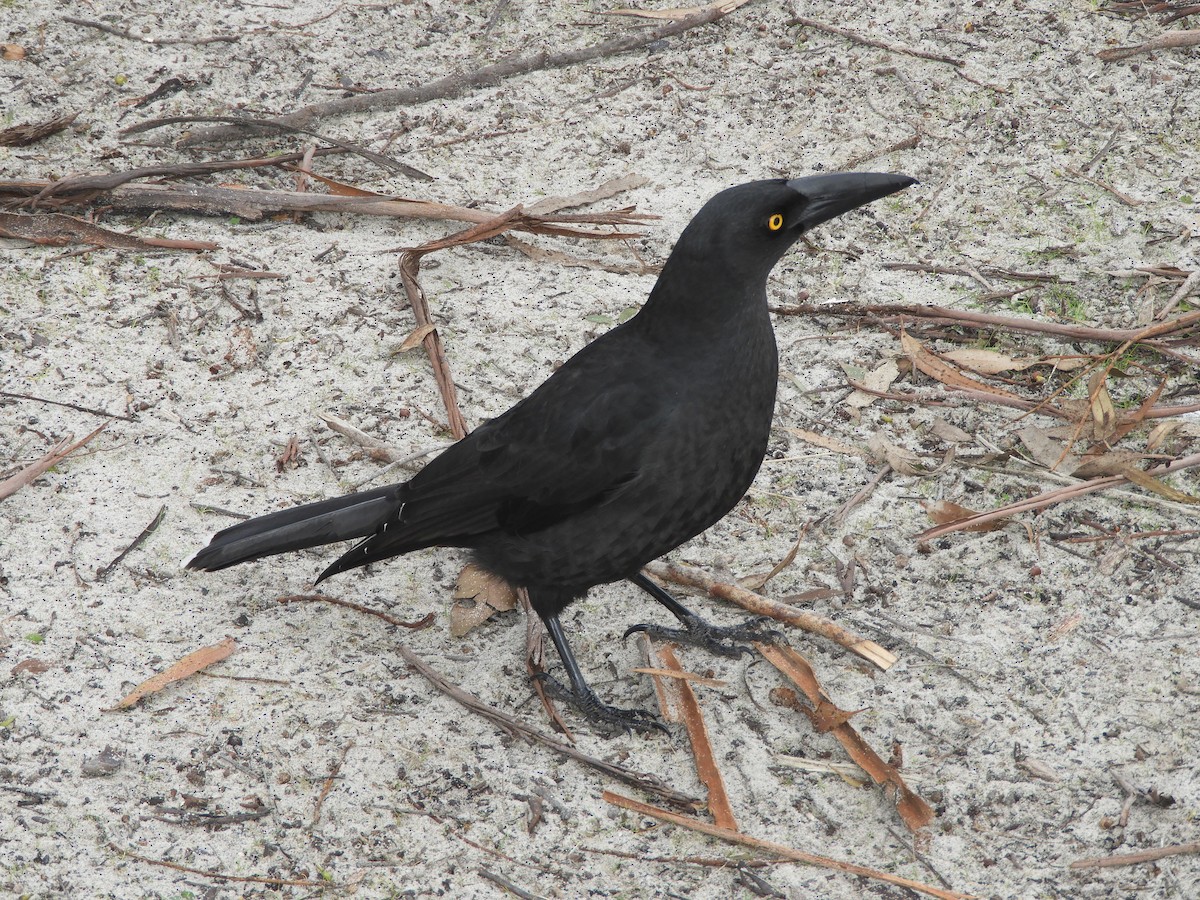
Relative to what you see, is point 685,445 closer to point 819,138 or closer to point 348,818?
point 348,818

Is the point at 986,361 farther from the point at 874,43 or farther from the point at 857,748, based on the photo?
the point at 874,43

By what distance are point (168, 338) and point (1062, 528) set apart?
3070 millimetres

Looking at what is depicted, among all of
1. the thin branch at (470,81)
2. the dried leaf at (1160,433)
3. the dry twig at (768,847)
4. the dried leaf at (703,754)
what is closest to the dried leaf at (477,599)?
the dried leaf at (703,754)

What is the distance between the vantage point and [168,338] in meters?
4.22

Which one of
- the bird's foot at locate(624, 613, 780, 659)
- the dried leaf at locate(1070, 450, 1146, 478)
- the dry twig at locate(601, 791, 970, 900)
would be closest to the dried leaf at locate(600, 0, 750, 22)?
the dried leaf at locate(1070, 450, 1146, 478)

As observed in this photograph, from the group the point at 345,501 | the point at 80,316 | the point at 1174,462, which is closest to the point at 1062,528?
the point at 1174,462

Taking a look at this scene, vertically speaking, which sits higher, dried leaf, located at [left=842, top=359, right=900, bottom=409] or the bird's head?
the bird's head

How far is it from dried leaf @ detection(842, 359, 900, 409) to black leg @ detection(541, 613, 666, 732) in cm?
141

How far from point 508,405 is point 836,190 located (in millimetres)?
1502

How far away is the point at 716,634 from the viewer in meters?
3.40

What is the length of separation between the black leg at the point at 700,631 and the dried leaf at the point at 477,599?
1.28 feet

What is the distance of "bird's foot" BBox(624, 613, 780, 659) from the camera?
3.38m

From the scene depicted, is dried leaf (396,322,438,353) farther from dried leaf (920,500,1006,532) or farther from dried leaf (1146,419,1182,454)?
dried leaf (1146,419,1182,454)

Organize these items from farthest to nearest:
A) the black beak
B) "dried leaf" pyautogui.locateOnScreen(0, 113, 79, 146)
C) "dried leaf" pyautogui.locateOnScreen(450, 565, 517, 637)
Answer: "dried leaf" pyautogui.locateOnScreen(0, 113, 79, 146)
"dried leaf" pyautogui.locateOnScreen(450, 565, 517, 637)
the black beak
